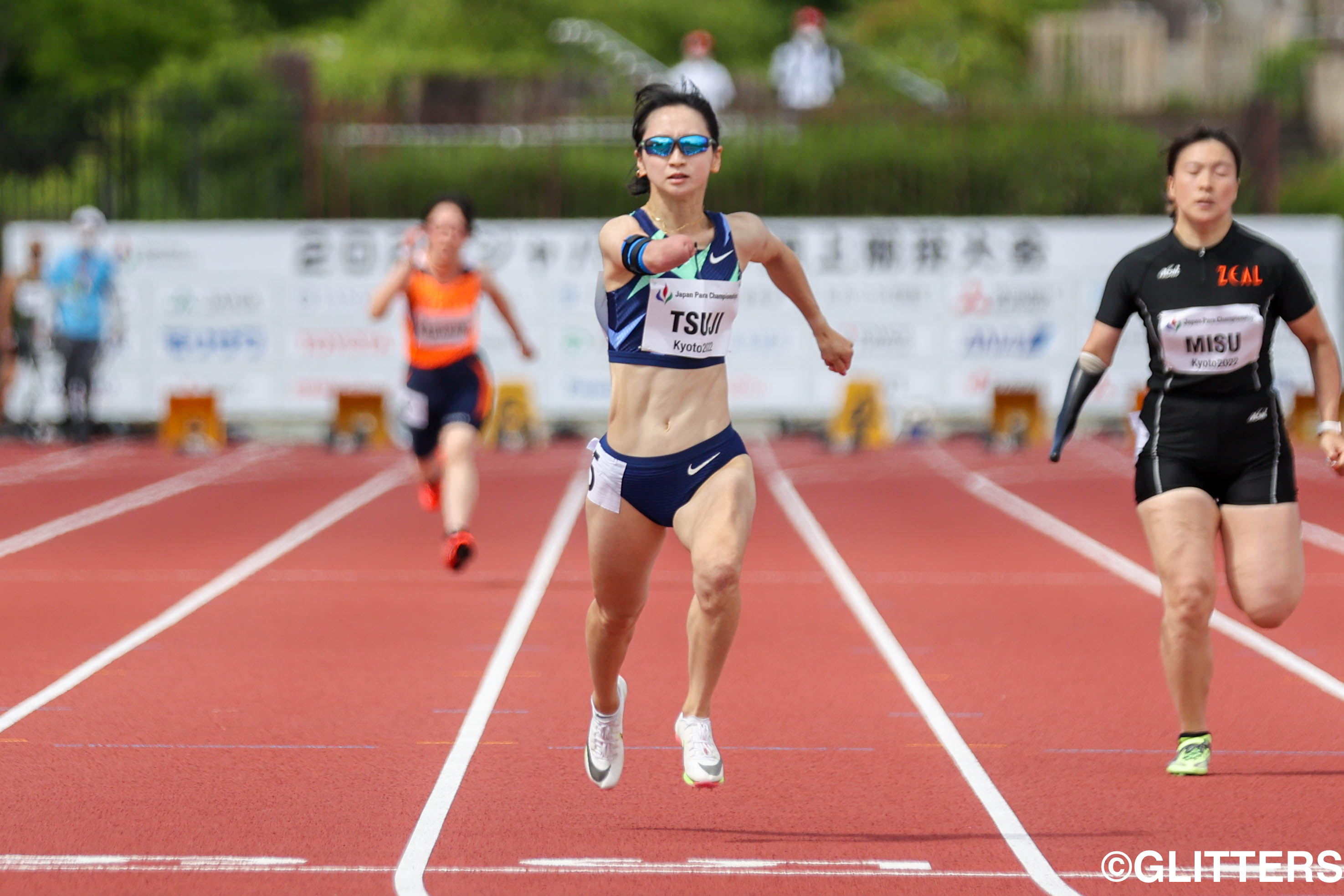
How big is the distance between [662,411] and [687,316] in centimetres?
27

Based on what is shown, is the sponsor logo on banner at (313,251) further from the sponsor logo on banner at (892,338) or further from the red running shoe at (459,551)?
the red running shoe at (459,551)

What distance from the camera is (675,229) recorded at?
17.4ft

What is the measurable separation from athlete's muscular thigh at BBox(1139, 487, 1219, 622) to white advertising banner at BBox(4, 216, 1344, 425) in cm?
1399

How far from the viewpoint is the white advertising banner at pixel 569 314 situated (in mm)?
20031

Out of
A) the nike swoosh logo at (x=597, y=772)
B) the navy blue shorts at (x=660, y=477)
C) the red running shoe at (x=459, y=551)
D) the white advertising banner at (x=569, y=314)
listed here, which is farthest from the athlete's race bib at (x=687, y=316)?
the white advertising banner at (x=569, y=314)

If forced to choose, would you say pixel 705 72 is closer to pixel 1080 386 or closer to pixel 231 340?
pixel 231 340

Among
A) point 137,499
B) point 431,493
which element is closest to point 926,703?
point 431,493

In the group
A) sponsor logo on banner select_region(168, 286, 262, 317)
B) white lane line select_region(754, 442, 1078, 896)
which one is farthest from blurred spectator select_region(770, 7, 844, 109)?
white lane line select_region(754, 442, 1078, 896)

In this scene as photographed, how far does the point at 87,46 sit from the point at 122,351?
1436 inches

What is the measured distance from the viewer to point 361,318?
65.7 ft

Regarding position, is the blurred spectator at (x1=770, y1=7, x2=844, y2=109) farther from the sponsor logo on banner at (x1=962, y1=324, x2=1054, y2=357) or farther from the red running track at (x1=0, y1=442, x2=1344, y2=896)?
the red running track at (x1=0, y1=442, x2=1344, y2=896)

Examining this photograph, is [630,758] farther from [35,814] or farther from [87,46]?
[87,46]

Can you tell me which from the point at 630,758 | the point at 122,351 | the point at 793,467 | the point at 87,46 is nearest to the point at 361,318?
the point at 122,351

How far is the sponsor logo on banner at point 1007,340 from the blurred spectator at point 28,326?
30.7ft
